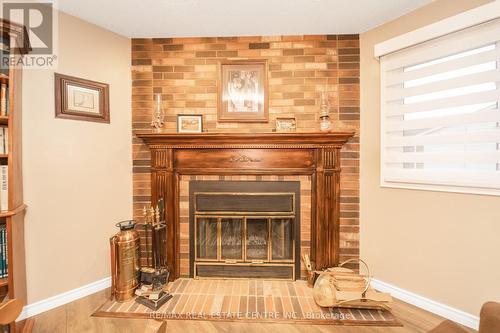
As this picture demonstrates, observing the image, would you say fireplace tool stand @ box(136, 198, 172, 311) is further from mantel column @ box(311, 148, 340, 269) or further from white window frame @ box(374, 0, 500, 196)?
white window frame @ box(374, 0, 500, 196)

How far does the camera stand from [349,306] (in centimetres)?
199

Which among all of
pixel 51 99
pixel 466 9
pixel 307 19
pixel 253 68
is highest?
pixel 307 19

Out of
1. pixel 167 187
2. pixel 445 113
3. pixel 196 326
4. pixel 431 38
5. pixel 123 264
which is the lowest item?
pixel 196 326

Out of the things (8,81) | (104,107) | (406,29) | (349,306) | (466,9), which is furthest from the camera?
(104,107)

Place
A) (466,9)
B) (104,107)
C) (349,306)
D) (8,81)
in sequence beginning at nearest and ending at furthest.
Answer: (8,81), (466,9), (349,306), (104,107)

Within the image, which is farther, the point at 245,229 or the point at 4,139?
the point at 245,229

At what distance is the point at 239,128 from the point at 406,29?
5.64ft

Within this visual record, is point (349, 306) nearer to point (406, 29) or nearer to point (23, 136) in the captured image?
point (406, 29)

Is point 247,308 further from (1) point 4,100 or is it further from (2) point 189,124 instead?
(1) point 4,100

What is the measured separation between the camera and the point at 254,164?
238 centimetres

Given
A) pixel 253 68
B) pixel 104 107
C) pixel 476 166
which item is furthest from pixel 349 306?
pixel 104 107

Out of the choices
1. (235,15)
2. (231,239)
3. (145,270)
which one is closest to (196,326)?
(145,270)

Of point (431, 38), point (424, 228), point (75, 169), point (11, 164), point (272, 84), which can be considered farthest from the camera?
point (272, 84)

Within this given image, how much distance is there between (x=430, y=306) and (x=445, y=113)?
1.59m
